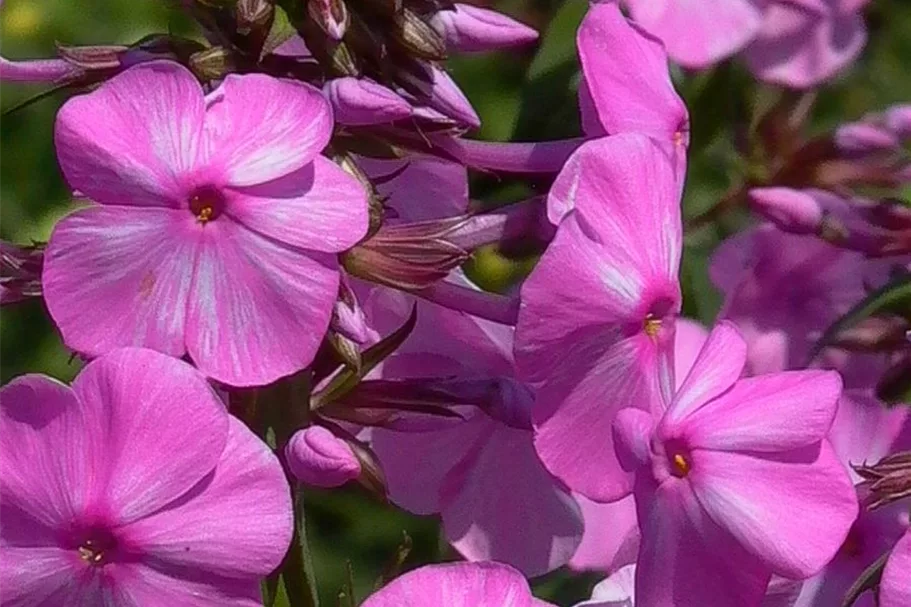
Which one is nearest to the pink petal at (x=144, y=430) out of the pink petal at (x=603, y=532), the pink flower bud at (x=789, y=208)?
the pink petal at (x=603, y=532)

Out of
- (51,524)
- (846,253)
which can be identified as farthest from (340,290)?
(846,253)

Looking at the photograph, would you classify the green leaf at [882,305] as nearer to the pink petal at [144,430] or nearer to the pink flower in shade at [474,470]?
the pink flower in shade at [474,470]

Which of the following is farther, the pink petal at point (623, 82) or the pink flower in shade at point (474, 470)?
the pink flower in shade at point (474, 470)

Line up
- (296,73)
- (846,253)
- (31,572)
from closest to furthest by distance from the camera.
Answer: (31,572) < (296,73) < (846,253)

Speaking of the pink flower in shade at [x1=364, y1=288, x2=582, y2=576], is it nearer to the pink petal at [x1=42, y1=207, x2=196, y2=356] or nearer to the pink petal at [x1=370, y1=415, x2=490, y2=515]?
the pink petal at [x1=370, y1=415, x2=490, y2=515]

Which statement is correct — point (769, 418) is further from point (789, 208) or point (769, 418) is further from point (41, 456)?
point (789, 208)

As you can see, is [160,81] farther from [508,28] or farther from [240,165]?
[508,28]
